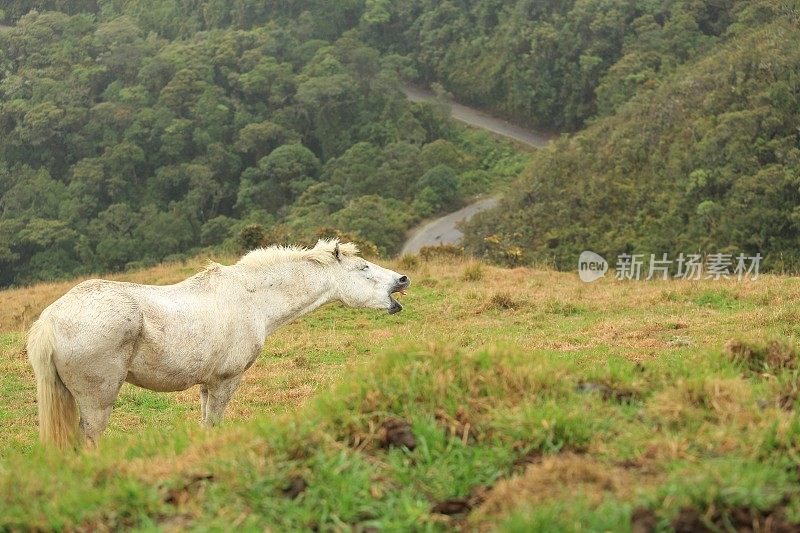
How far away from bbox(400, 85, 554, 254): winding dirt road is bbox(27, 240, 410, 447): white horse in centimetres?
3443

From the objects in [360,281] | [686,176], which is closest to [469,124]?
[686,176]

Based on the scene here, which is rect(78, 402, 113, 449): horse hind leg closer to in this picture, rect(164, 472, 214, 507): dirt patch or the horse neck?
the horse neck

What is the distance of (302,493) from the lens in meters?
4.88

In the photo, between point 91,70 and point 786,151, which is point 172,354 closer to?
point 786,151

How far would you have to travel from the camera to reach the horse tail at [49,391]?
22.8 ft

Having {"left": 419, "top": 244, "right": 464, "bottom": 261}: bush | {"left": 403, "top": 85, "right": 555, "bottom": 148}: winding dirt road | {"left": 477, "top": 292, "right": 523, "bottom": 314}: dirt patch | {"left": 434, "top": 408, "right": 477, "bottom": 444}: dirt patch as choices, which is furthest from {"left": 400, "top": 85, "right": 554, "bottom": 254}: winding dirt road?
{"left": 434, "top": 408, "right": 477, "bottom": 444}: dirt patch

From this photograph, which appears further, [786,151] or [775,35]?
[775,35]

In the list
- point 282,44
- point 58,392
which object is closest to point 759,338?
point 58,392

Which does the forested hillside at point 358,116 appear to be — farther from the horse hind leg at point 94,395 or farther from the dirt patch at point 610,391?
the dirt patch at point 610,391

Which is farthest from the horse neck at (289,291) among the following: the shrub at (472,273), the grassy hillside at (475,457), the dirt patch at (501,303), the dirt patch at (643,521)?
the shrub at (472,273)

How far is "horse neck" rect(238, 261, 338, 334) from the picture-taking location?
854 centimetres

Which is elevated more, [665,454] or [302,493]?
[665,454]

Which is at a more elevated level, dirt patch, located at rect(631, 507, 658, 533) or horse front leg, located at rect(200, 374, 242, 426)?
dirt patch, located at rect(631, 507, 658, 533)

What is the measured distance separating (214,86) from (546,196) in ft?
92.3
